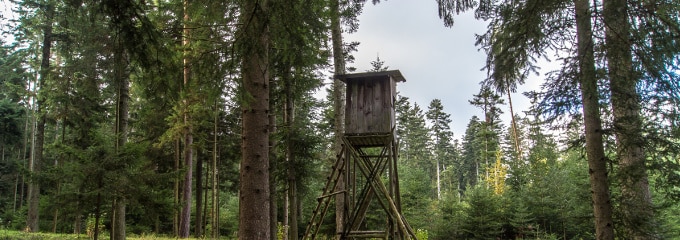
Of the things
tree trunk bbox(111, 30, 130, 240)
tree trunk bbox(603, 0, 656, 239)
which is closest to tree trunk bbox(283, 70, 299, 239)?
tree trunk bbox(111, 30, 130, 240)

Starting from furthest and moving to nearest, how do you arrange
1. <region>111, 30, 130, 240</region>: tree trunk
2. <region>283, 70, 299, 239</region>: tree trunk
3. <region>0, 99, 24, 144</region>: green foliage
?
1. <region>0, 99, 24, 144</region>: green foliage
2. <region>283, 70, 299, 239</region>: tree trunk
3. <region>111, 30, 130, 240</region>: tree trunk

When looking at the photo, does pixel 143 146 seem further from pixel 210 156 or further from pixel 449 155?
pixel 449 155

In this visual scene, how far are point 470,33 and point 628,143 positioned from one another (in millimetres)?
3489

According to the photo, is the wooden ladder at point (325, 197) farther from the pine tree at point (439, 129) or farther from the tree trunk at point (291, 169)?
the pine tree at point (439, 129)

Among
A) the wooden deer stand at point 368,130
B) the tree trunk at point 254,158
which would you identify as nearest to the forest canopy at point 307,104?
the tree trunk at point 254,158

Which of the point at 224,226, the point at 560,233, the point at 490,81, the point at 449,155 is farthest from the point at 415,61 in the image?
the point at 449,155

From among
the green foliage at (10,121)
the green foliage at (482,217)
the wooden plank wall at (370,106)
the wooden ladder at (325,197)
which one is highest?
the green foliage at (10,121)

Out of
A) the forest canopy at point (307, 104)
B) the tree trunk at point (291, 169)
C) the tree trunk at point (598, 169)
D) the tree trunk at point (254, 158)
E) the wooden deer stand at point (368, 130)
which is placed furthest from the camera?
the tree trunk at point (291, 169)

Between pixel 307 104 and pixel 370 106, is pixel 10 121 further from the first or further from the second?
pixel 370 106

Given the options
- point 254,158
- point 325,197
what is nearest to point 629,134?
point 325,197

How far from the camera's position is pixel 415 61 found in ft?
52.6

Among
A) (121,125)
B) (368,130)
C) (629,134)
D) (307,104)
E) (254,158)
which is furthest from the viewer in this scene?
(307,104)

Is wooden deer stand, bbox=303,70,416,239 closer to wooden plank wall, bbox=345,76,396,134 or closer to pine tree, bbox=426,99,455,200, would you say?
wooden plank wall, bbox=345,76,396,134

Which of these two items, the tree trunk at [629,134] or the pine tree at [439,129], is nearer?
the tree trunk at [629,134]
